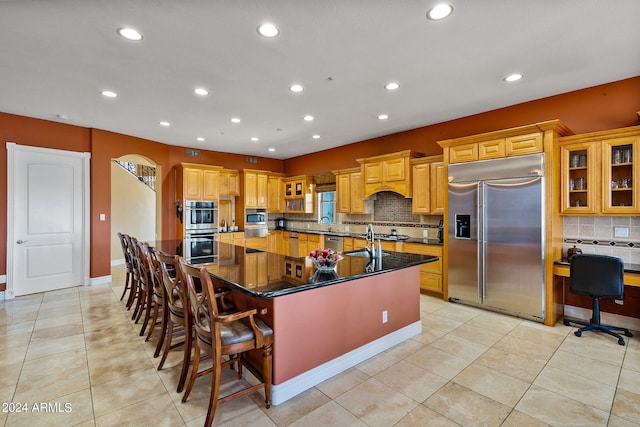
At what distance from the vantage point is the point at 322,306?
8.05 feet

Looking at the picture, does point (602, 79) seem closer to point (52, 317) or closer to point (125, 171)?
point (52, 317)

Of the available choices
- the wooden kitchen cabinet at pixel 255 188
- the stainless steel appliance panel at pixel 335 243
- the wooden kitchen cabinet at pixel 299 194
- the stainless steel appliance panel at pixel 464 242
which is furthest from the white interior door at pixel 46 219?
the stainless steel appliance panel at pixel 464 242

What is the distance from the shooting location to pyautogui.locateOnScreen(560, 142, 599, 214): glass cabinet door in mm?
3508

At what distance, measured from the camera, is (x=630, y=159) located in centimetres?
332

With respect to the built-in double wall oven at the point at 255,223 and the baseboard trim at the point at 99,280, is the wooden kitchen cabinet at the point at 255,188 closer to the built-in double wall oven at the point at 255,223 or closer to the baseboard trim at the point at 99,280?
the built-in double wall oven at the point at 255,223

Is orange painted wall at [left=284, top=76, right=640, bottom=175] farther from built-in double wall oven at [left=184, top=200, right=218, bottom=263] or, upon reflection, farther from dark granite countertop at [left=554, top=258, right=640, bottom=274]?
built-in double wall oven at [left=184, top=200, right=218, bottom=263]

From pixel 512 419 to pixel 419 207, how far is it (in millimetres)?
3464

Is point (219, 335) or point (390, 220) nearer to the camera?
point (219, 335)

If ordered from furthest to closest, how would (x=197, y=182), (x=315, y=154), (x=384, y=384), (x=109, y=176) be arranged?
(x=315, y=154)
(x=197, y=182)
(x=109, y=176)
(x=384, y=384)

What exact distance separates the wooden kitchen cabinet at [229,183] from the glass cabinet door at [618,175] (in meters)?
6.74

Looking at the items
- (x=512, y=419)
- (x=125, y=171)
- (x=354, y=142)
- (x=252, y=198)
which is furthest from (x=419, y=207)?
(x=125, y=171)

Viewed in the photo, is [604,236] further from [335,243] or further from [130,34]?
[130,34]

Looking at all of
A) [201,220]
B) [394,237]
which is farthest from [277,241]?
[394,237]

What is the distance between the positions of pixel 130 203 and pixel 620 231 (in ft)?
31.4
